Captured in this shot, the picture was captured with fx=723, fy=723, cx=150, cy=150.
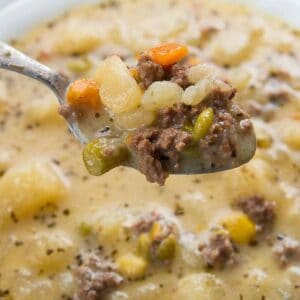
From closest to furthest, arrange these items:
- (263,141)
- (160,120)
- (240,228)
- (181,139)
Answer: (181,139) < (160,120) < (240,228) < (263,141)

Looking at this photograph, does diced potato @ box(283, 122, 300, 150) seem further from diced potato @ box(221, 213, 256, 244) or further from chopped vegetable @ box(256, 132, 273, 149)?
diced potato @ box(221, 213, 256, 244)

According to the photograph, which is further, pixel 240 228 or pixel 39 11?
pixel 39 11

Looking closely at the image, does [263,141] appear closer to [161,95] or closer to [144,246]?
[144,246]

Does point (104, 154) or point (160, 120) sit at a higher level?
point (160, 120)

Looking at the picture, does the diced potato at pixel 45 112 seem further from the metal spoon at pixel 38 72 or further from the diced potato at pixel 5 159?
the metal spoon at pixel 38 72

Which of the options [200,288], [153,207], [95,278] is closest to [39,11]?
[153,207]

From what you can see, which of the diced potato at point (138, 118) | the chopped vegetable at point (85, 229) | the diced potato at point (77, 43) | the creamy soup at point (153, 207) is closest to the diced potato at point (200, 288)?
the creamy soup at point (153, 207)
